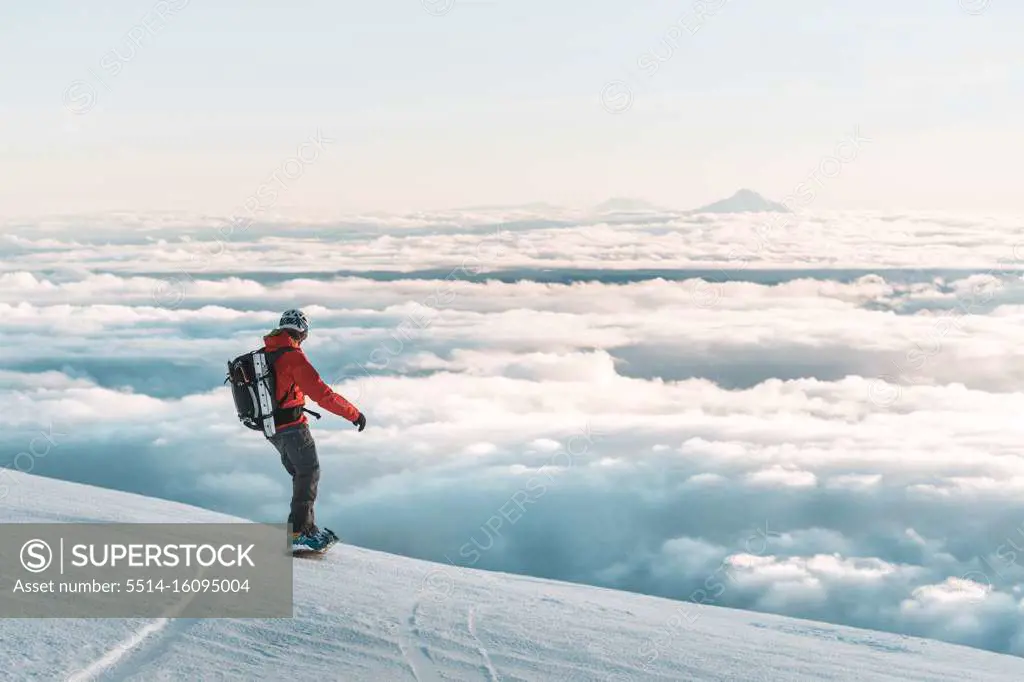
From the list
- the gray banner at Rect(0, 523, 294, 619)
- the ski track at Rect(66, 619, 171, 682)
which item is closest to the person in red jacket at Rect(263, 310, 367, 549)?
the gray banner at Rect(0, 523, 294, 619)

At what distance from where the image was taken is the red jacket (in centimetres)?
934

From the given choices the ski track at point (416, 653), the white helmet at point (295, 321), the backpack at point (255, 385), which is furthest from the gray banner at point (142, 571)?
the white helmet at point (295, 321)

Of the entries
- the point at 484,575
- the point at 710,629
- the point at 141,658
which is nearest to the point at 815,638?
the point at 710,629

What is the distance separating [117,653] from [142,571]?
192 centimetres

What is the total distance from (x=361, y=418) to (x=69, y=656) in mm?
3787

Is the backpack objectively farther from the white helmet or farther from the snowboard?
the snowboard

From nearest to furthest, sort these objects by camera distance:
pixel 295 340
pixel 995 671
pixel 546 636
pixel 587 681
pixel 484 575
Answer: pixel 587 681 < pixel 546 636 < pixel 295 340 < pixel 995 671 < pixel 484 575

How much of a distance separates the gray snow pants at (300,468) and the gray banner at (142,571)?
29cm

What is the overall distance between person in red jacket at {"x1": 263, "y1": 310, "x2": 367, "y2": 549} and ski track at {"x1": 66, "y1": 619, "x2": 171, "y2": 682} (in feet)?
8.93

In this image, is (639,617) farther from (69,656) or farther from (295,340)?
(69,656)

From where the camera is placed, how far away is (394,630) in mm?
7723

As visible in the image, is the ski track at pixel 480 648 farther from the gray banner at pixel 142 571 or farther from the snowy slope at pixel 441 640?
the gray banner at pixel 142 571

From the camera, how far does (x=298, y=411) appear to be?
9641 millimetres

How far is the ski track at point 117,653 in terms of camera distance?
607cm
